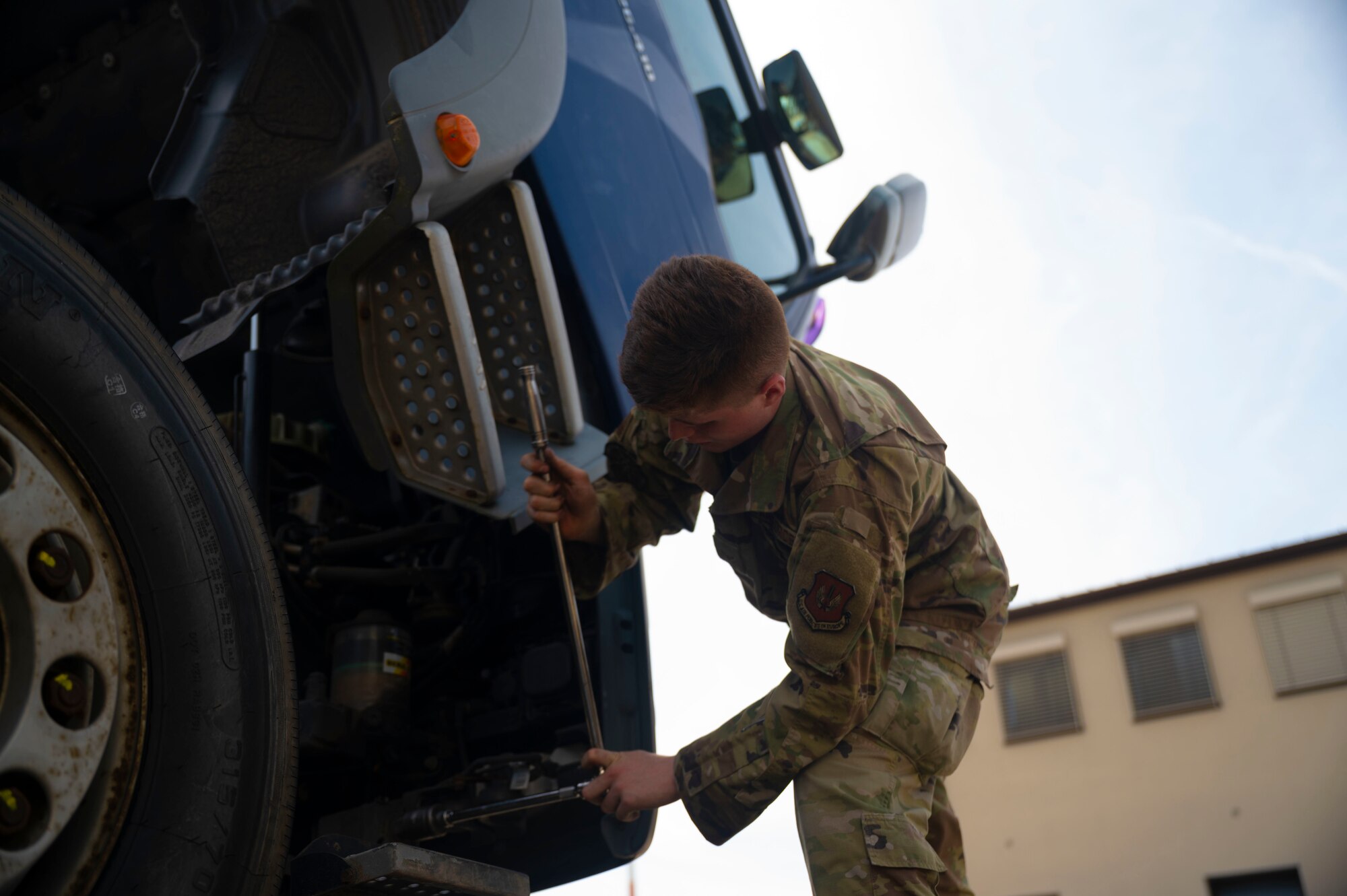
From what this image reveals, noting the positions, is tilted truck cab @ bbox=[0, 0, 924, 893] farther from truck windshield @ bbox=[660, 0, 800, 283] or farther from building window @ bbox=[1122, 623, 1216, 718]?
building window @ bbox=[1122, 623, 1216, 718]

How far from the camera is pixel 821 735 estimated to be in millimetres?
1978

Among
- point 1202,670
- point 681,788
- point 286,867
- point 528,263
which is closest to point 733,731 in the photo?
point 681,788

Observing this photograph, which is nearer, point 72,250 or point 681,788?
point 72,250

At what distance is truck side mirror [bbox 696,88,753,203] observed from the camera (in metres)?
3.58

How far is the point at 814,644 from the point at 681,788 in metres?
0.35

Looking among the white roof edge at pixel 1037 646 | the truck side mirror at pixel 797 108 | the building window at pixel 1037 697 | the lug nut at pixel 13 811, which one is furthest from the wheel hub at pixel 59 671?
the building window at pixel 1037 697

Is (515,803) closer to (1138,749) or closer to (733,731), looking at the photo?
(733,731)

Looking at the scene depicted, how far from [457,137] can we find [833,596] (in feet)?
3.23

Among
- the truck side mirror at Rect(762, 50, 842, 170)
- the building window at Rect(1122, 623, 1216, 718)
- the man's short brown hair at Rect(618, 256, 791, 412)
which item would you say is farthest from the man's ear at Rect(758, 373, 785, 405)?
the building window at Rect(1122, 623, 1216, 718)

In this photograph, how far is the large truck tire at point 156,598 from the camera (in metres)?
1.37

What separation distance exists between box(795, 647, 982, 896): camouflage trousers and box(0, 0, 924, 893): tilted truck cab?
0.45 meters

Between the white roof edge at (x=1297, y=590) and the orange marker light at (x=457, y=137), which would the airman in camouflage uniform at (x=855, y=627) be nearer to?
the orange marker light at (x=457, y=137)

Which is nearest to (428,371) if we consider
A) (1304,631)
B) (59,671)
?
(59,671)

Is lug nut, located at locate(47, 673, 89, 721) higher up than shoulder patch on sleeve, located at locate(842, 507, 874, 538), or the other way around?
shoulder patch on sleeve, located at locate(842, 507, 874, 538)
